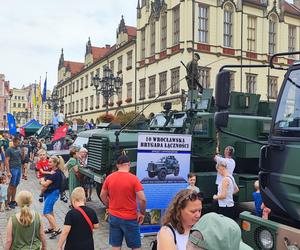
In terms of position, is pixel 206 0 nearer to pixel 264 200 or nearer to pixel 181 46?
pixel 181 46

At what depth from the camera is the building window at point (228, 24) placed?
34319 mm

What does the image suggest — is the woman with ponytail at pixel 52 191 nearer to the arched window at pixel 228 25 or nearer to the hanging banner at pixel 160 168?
the hanging banner at pixel 160 168

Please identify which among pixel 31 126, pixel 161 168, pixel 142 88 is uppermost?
pixel 142 88

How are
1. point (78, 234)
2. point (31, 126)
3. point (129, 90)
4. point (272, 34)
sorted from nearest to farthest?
point (78, 234)
point (31, 126)
point (272, 34)
point (129, 90)

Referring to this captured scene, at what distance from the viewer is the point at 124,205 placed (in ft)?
19.1

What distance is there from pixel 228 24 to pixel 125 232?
31204 millimetres

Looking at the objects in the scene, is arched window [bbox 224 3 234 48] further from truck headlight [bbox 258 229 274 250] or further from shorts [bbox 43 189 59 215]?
truck headlight [bbox 258 229 274 250]

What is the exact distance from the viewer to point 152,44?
38.2 meters

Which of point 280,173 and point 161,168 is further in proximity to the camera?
point 161,168

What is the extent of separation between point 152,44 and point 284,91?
1363 inches

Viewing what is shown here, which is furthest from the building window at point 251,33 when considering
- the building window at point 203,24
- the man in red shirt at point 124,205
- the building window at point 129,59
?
the man in red shirt at point 124,205

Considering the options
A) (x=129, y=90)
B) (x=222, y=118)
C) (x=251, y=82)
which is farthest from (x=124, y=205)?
(x=129, y=90)

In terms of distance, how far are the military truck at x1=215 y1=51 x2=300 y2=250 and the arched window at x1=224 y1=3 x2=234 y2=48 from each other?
31.2 m

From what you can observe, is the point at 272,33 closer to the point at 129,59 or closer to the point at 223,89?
the point at 129,59
